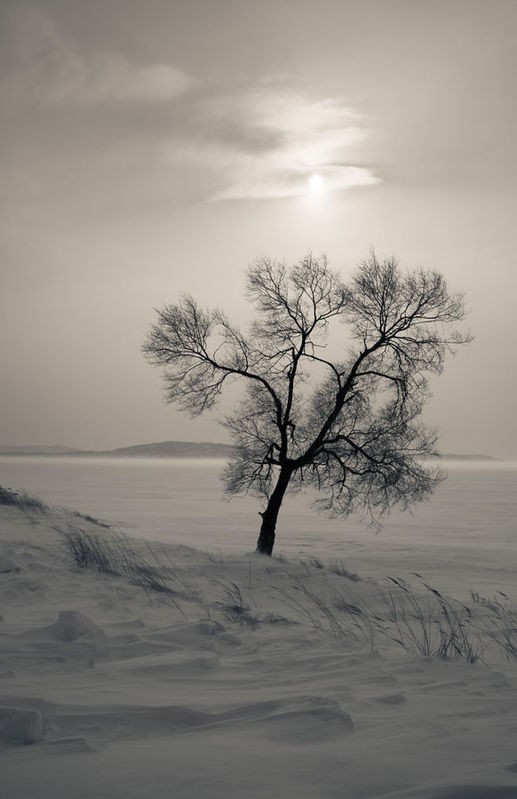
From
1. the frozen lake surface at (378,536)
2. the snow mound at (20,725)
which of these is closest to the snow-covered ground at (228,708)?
the snow mound at (20,725)

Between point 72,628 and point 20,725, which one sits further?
point 72,628

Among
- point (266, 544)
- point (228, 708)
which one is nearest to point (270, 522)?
point (266, 544)

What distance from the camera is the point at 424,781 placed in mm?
2936

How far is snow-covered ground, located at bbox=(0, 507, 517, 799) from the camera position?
290 cm

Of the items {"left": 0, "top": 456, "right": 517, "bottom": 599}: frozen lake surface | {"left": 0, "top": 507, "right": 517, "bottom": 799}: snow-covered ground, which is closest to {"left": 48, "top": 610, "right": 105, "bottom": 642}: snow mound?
{"left": 0, "top": 507, "right": 517, "bottom": 799}: snow-covered ground

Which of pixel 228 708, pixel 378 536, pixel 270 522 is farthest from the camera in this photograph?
pixel 378 536

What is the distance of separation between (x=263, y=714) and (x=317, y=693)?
66 centimetres

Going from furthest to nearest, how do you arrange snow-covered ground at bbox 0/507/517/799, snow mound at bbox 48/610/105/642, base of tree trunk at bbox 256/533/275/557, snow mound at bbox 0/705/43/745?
base of tree trunk at bbox 256/533/275/557
snow mound at bbox 48/610/105/642
snow mound at bbox 0/705/43/745
snow-covered ground at bbox 0/507/517/799

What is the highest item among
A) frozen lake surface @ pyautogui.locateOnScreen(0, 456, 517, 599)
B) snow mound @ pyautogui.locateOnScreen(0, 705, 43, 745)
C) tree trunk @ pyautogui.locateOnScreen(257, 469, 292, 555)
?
snow mound @ pyautogui.locateOnScreen(0, 705, 43, 745)

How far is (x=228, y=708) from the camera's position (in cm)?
401

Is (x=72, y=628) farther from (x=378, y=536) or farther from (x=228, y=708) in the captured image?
(x=378, y=536)

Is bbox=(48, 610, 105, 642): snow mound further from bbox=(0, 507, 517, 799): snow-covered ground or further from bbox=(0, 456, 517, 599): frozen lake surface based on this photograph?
bbox=(0, 456, 517, 599): frozen lake surface

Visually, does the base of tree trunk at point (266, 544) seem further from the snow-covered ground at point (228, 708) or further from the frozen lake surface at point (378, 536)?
the snow-covered ground at point (228, 708)

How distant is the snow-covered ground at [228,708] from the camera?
9.53 feet
